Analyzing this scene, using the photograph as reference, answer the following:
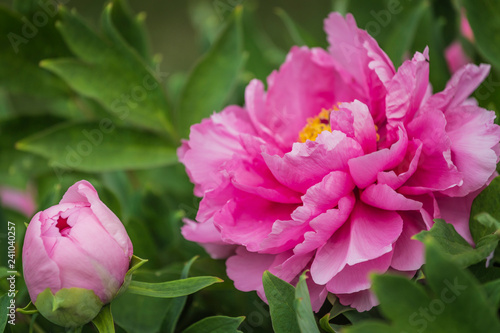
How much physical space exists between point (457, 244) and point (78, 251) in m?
0.23

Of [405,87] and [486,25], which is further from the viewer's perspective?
[486,25]

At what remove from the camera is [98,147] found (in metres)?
0.60

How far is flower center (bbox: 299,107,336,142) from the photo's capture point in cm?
47

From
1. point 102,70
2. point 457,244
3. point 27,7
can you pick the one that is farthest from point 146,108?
point 457,244

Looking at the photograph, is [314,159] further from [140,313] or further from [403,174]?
[140,313]

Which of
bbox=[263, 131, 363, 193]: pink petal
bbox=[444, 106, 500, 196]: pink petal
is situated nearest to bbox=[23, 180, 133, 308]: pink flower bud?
bbox=[263, 131, 363, 193]: pink petal

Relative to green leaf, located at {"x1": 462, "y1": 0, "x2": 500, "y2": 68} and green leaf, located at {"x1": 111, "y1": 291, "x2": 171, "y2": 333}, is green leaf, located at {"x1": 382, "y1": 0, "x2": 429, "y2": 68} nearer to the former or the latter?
green leaf, located at {"x1": 462, "y1": 0, "x2": 500, "y2": 68}

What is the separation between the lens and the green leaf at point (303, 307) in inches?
13.1

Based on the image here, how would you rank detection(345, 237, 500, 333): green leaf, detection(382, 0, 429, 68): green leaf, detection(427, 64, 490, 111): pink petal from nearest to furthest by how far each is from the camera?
detection(345, 237, 500, 333): green leaf, detection(427, 64, 490, 111): pink petal, detection(382, 0, 429, 68): green leaf

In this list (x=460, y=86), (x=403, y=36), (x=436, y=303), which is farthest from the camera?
(x=403, y=36)

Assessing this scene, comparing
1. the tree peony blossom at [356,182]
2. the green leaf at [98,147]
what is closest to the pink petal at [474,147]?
the tree peony blossom at [356,182]

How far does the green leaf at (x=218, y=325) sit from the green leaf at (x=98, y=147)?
8.5 inches

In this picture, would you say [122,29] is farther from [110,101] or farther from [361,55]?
[361,55]

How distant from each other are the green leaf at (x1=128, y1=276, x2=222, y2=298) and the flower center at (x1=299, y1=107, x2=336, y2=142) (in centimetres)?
15
